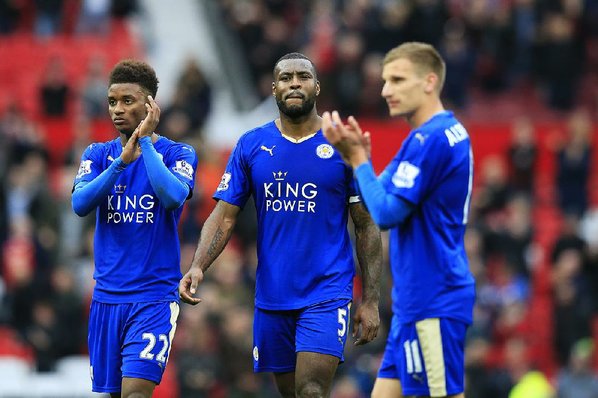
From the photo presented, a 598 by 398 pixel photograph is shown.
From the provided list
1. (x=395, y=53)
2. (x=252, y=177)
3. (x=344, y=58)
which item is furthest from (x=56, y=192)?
(x=395, y=53)

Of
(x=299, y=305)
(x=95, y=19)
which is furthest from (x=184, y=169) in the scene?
(x=95, y=19)

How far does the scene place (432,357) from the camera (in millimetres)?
9078

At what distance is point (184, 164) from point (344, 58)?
1303 centimetres

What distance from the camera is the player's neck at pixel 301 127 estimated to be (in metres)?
10.3

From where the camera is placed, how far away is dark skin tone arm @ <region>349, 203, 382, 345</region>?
1006 cm

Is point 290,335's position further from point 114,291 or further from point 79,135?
point 79,135

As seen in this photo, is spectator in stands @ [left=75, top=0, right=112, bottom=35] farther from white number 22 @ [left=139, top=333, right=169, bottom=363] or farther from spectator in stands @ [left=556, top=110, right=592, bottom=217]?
white number 22 @ [left=139, top=333, right=169, bottom=363]

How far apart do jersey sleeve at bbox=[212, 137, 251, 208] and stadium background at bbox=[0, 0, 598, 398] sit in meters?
7.20

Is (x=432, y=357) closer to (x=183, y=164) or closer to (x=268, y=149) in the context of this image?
(x=268, y=149)

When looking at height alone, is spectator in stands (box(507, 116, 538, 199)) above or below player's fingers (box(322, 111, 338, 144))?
below

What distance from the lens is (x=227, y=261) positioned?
18.7 meters

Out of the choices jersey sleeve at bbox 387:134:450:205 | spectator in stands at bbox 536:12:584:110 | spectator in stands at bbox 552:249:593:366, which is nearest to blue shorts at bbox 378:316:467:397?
jersey sleeve at bbox 387:134:450:205

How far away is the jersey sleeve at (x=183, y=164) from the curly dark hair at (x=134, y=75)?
19.5 inches

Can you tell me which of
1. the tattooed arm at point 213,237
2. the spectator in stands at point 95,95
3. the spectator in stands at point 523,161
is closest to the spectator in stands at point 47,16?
the spectator in stands at point 95,95
